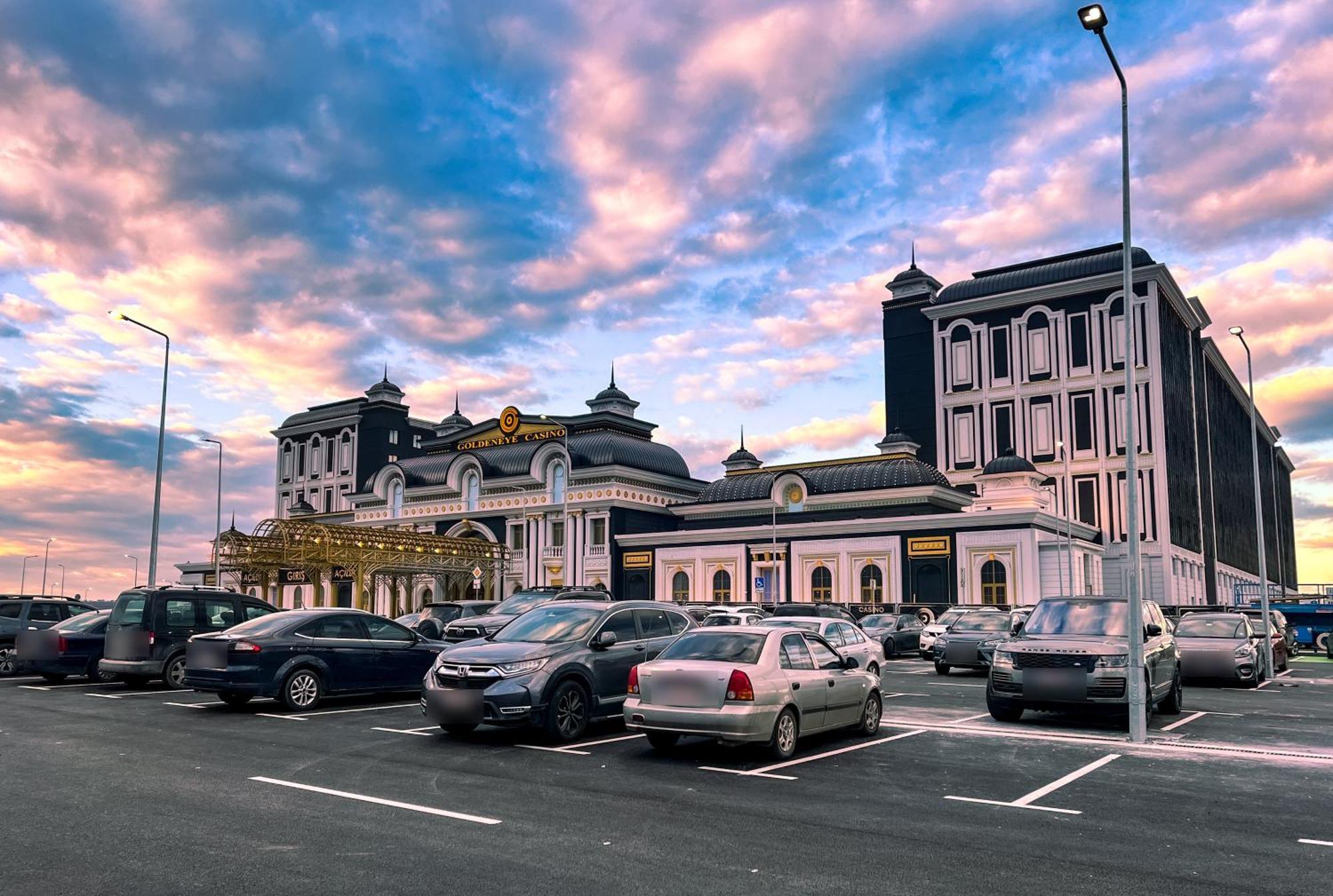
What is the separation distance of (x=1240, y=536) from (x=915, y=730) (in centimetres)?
10141

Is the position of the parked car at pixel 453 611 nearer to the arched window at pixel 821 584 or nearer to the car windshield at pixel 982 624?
the car windshield at pixel 982 624

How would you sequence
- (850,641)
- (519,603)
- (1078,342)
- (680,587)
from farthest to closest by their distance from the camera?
(1078,342) → (680,587) → (519,603) → (850,641)

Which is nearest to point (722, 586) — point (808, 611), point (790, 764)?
point (808, 611)

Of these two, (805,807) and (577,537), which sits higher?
(577,537)

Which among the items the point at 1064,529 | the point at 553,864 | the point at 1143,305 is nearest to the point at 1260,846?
the point at 553,864

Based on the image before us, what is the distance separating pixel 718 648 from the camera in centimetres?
1199

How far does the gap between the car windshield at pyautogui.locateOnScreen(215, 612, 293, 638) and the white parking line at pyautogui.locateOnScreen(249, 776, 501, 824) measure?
6178 mm

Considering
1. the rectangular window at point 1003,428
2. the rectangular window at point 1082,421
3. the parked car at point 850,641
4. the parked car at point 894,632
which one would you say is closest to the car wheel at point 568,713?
the parked car at point 850,641

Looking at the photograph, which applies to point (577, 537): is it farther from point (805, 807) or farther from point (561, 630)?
point (805, 807)

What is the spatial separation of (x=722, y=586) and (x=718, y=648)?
48665 millimetres

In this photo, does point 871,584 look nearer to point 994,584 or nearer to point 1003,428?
point 994,584

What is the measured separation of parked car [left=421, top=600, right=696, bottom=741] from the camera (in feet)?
40.9

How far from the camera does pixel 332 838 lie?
767 cm

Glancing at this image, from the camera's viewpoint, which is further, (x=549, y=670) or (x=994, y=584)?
(x=994, y=584)
